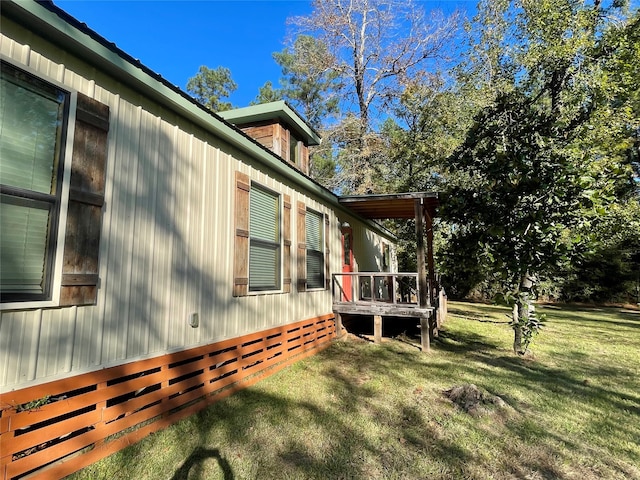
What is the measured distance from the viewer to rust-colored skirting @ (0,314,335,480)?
2.20m

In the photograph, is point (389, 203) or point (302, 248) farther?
point (389, 203)

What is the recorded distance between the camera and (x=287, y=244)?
18.4 feet

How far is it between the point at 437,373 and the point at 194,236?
3858mm

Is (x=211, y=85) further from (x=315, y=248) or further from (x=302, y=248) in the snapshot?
(x=302, y=248)

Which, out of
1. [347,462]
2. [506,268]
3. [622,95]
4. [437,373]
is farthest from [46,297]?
[622,95]

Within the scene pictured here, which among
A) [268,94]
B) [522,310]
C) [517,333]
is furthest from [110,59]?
[268,94]

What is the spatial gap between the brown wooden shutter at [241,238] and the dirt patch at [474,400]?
9.25ft

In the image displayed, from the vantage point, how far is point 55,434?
237 cm

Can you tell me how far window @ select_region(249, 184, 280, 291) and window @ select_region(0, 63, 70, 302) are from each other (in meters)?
2.54

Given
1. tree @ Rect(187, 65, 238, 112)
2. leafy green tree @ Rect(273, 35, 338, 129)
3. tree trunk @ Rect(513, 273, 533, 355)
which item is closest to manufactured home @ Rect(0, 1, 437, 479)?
tree trunk @ Rect(513, 273, 533, 355)

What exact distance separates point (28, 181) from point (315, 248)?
4.98 m

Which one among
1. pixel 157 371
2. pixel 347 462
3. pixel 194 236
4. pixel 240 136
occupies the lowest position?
pixel 347 462

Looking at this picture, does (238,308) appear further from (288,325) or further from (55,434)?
(55,434)

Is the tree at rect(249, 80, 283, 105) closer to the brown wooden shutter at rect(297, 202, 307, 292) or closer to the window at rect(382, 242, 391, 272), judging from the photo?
the window at rect(382, 242, 391, 272)
